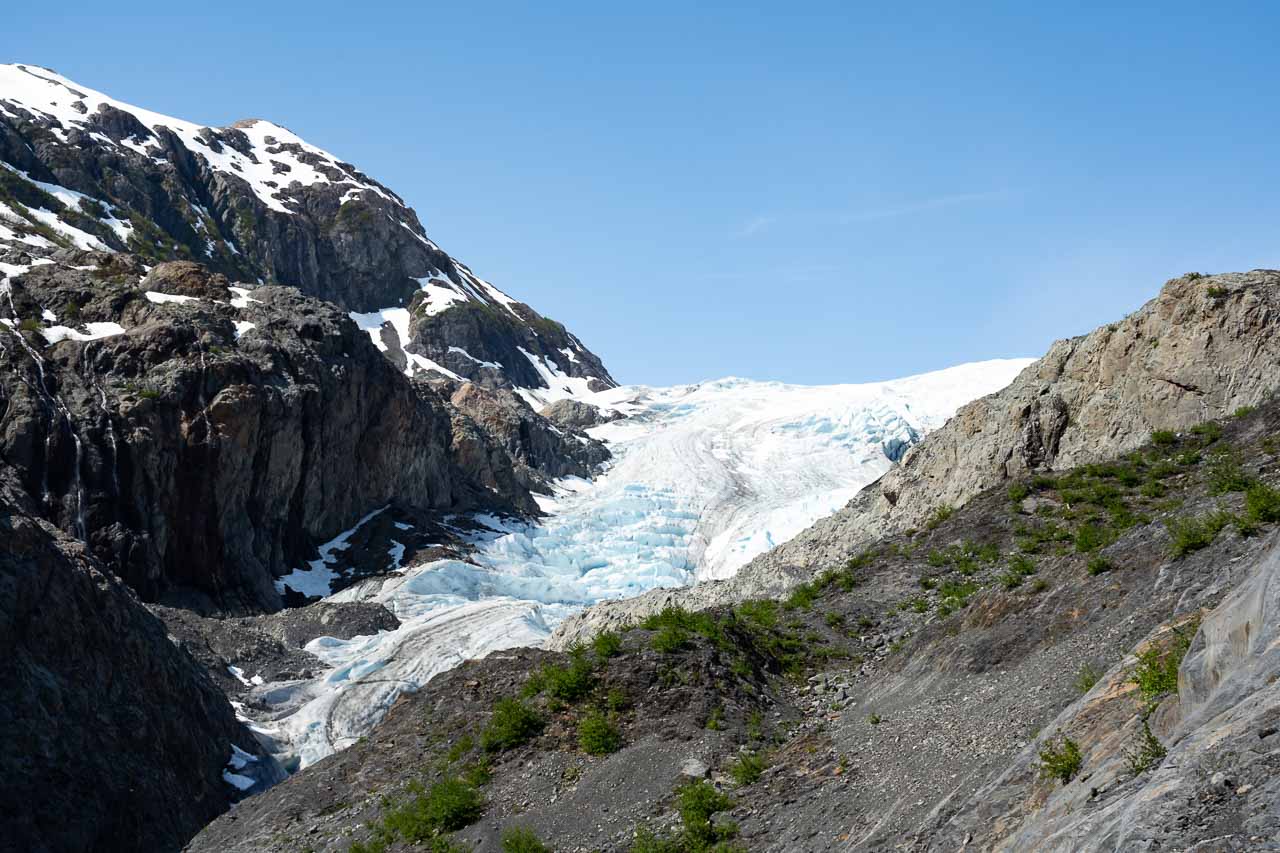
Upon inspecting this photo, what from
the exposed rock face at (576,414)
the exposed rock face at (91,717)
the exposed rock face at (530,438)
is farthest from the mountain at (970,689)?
the exposed rock face at (576,414)

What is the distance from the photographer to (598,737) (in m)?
15.8

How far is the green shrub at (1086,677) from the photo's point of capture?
10422mm

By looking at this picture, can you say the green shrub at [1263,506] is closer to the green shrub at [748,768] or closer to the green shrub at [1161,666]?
the green shrub at [1161,666]

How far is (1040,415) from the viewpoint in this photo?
25.9 metres

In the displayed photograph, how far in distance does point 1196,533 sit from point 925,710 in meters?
3.86

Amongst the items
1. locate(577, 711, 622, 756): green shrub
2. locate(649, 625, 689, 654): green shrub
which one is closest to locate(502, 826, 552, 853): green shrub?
locate(577, 711, 622, 756): green shrub

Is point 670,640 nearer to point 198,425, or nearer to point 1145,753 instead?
point 1145,753

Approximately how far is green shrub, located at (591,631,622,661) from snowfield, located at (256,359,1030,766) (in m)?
22.2

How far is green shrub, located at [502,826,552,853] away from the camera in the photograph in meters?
13.3

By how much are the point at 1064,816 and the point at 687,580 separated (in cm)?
7269

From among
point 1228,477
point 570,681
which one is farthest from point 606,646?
point 1228,477

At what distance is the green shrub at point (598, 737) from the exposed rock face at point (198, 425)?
43.4 metres

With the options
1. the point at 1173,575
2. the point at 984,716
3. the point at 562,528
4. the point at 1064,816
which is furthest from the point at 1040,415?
the point at 562,528

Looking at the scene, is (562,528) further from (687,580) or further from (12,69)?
(12,69)
